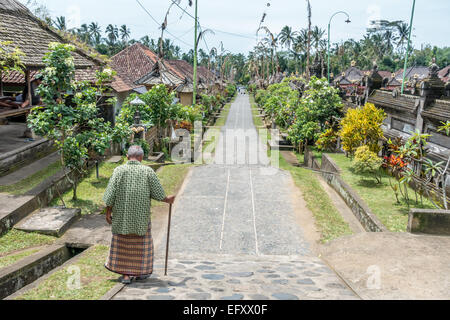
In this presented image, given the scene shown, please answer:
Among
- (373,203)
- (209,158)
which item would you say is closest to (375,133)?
(373,203)

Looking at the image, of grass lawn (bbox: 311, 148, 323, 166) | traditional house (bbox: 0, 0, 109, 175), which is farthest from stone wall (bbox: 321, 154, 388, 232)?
traditional house (bbox: 0, 0, 109, 175)

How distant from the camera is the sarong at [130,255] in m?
5.56

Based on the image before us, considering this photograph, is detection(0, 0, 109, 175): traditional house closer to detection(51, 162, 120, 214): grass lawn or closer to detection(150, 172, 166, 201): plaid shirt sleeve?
detection(51, 162, 120, 214): grass lawn

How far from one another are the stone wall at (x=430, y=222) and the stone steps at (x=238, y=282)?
263 cm

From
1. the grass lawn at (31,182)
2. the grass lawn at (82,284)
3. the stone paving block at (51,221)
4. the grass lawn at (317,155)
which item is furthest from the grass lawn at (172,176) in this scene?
the grass lawn at (317,155)

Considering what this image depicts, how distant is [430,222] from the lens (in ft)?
28.2

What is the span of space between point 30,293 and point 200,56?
127204mm

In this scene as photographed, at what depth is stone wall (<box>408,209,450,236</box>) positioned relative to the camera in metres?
8.55

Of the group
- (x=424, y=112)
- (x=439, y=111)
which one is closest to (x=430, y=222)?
(x=439, y=111)

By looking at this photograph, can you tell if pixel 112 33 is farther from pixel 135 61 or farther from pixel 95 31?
pixel 135 61

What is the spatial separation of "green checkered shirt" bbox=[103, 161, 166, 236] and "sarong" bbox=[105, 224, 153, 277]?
0.49 ft

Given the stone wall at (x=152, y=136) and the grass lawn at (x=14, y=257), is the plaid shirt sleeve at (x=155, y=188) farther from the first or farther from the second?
the stone wall at (x=152, y=136)

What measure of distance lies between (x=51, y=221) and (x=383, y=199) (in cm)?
880
